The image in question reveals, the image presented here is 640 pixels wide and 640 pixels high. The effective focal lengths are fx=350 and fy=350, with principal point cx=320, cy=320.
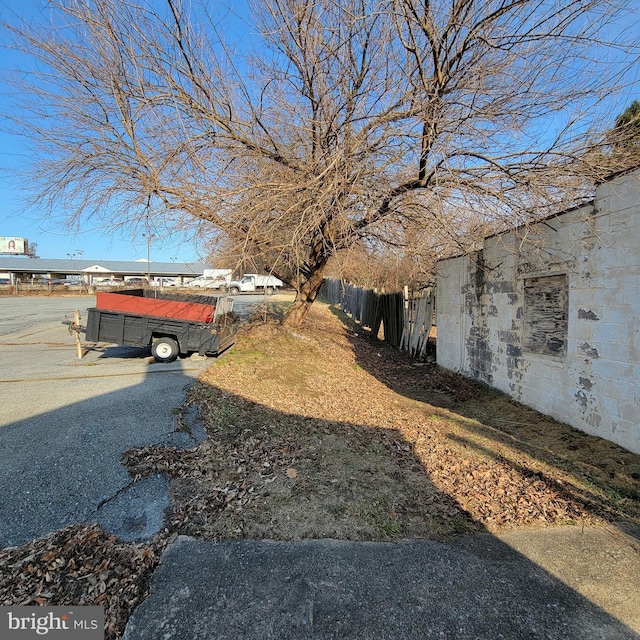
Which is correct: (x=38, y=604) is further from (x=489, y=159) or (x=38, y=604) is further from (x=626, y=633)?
(x=489, y=159)

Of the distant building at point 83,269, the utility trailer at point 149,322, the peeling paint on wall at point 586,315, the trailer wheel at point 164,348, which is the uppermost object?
the distant building at point 83,269

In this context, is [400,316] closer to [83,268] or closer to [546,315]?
[546,315]

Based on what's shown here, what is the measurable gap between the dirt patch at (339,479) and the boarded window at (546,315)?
1047 mm

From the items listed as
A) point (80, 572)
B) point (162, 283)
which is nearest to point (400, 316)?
point (80, 572)

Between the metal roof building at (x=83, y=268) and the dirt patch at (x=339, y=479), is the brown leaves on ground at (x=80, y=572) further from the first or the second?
the metal roof building at (x=83, y=268)

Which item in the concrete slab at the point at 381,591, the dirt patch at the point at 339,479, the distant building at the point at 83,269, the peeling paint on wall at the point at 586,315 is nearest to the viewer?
the concrete slab at the point at 381,591

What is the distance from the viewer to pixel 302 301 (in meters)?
10.0

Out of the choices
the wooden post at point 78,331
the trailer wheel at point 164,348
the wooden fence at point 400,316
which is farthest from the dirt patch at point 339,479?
the wooden post at point 78,331

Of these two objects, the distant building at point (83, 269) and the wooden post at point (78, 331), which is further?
the distant building at point (83, 269)

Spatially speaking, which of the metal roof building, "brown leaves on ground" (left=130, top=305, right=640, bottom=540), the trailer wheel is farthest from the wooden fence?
the metal roof building

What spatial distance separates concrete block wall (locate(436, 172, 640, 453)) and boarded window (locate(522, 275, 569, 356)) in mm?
68

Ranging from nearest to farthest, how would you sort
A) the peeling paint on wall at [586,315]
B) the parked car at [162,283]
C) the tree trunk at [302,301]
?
the peeling paint on wall at [586,315] → the tree trunk at [302,301] → the parked car at [162,283]

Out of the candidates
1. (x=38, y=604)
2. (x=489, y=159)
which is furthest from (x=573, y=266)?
(x=38, y=604)

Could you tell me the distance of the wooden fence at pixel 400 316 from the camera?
31.3ft
